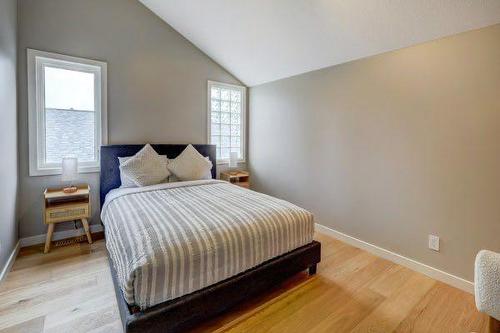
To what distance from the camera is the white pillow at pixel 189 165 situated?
3.56 metres

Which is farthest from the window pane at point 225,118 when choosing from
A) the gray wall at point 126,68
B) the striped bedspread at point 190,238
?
the striped bedspread at point 190,238

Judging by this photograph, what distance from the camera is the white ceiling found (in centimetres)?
212

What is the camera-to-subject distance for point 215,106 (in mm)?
4430

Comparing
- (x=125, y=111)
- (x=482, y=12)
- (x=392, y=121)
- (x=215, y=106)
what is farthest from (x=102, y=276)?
(x=482, y=12)

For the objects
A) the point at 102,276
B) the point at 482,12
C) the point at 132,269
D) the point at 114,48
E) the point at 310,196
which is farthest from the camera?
the point at 310,196

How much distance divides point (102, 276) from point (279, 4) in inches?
132

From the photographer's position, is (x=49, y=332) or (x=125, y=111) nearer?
(x=49, y=332)

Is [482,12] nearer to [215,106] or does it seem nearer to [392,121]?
[392,121]

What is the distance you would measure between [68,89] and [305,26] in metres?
3.05

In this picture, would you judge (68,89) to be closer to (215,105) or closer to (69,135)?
(69,135)

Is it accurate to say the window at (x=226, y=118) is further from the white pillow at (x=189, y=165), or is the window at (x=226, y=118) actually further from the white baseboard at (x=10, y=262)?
the white baseboard at (x=10, y=262)

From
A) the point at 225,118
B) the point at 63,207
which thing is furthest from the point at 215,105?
the point at 63,207

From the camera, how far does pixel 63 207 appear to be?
2.78 meters

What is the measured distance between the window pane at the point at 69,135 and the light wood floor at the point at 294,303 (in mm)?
1270
